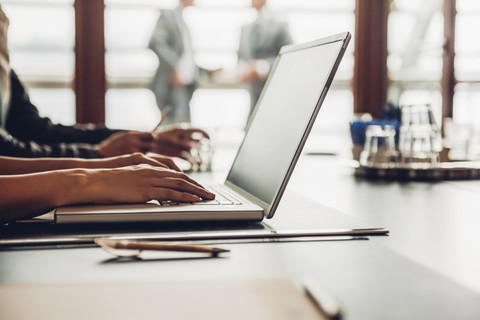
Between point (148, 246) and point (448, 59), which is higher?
point (448, 59)

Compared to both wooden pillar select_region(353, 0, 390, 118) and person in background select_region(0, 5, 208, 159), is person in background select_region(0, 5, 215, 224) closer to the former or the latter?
person in background select_region(0, 5, 208, 159)

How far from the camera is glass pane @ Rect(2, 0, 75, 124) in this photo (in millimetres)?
4523

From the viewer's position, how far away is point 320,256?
21.5 inches

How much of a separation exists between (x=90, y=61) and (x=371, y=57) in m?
2.34

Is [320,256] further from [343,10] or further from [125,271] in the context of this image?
[343,10]

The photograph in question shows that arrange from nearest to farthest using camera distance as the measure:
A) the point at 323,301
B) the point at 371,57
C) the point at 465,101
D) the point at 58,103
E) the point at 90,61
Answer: the point at 323,301
the point at 90,61
the point at 58,103
the point at 465,101
the point at 371,57

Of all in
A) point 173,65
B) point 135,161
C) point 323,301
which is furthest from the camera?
point 173,65

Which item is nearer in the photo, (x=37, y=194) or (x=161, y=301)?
(x=161, y=301)

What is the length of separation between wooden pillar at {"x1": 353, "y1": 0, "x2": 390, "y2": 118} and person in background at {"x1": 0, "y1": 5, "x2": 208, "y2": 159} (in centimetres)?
361

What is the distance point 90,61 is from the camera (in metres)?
4.56

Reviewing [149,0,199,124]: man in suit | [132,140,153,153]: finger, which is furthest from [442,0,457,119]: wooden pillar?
[132,140,153,153]: finger

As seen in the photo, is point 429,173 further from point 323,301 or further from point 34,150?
point 323,301

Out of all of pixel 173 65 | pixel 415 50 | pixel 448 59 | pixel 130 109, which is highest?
pixel 415 50

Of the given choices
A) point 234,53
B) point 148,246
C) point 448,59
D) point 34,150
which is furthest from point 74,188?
point 448,59
